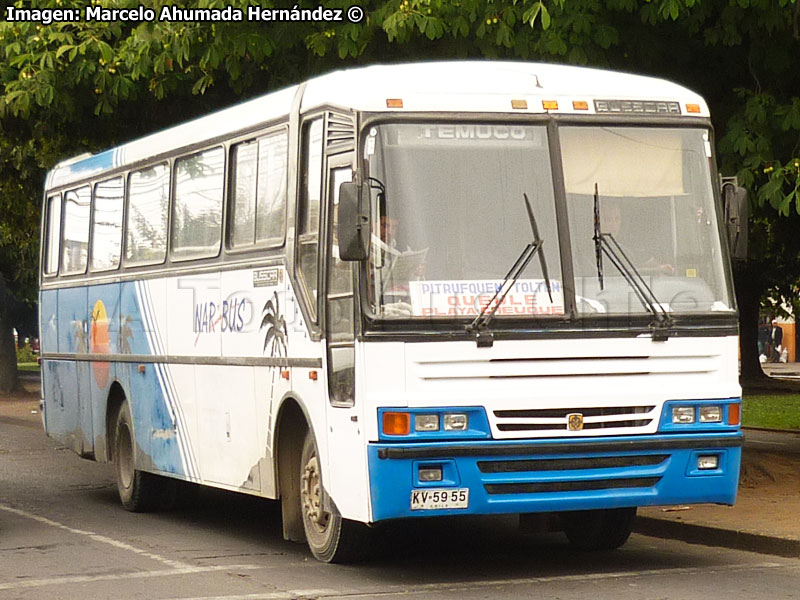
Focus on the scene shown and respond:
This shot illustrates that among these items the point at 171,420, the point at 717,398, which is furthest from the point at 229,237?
the point at 717,398

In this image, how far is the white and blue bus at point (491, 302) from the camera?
966cm

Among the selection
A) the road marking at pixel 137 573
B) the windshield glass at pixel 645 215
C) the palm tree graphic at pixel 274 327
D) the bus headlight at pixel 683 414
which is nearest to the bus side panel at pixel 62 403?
the road marking at pixel 137 573

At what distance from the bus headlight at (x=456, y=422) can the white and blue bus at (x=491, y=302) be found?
0.01m

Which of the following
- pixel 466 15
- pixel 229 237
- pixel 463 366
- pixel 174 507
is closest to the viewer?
pixel 463 366

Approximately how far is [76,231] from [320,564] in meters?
6.82

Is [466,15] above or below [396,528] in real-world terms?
above

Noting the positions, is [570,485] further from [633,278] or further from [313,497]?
[313,497]

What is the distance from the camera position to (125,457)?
15.0 metres

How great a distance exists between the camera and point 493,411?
970cm

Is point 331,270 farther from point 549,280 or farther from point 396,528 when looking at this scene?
point 396,528

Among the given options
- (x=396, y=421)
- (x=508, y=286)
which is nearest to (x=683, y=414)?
(x=508, y=286)

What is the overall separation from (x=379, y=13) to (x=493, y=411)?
5.22 m

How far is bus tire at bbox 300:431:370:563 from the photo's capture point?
34.4 feet

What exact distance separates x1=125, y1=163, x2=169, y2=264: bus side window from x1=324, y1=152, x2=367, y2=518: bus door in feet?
12.4
